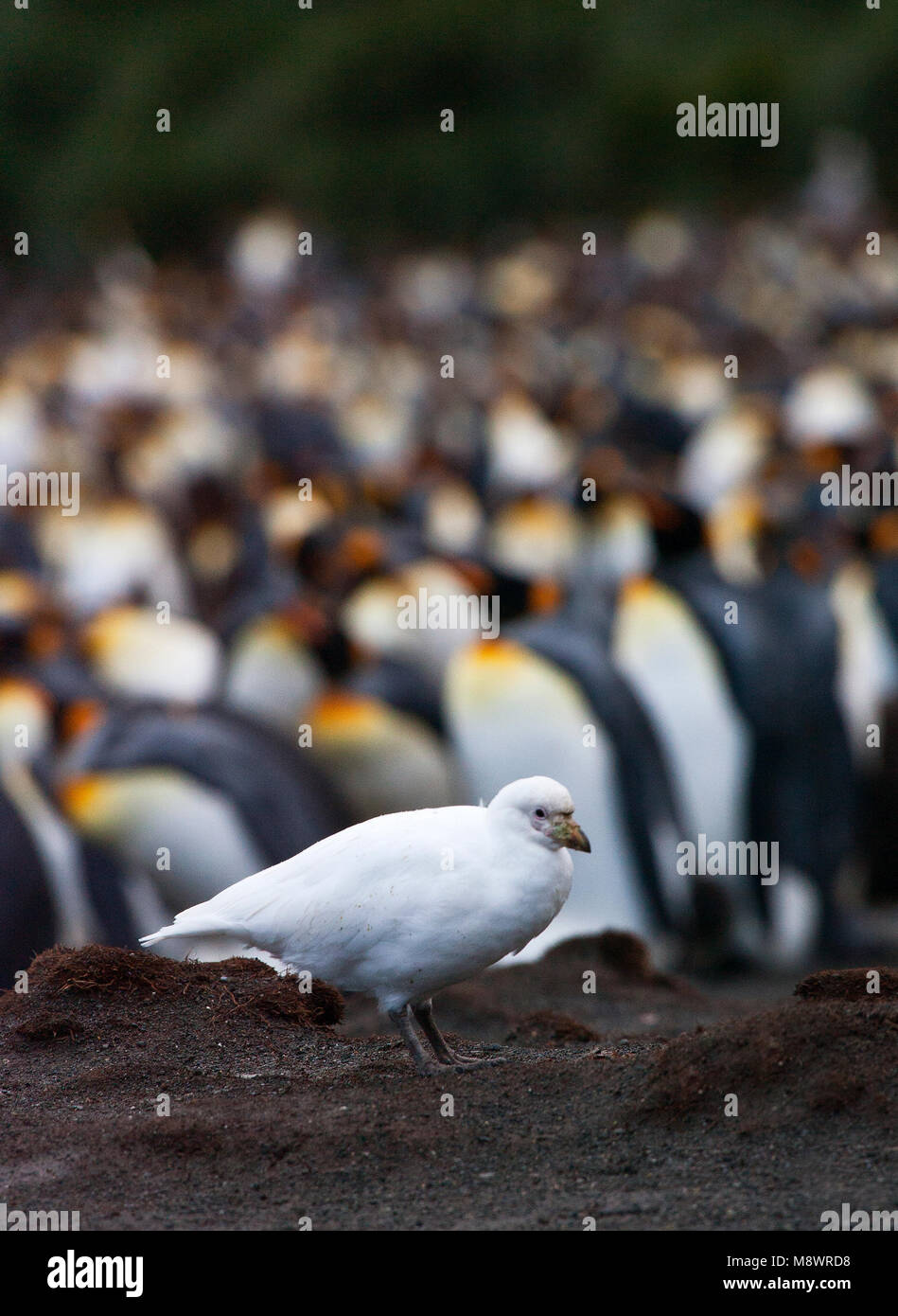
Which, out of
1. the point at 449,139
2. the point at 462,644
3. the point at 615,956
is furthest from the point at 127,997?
the point at 449,139

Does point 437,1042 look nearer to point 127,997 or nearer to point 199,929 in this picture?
point 199,929

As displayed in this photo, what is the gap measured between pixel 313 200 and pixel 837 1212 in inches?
1386

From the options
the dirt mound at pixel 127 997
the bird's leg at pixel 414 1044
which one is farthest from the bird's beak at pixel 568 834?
the dirt mound at pixel 127 997

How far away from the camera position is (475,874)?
4.30m

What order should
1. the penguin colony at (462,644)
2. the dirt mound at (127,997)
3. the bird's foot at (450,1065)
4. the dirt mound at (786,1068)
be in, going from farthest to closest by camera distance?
the penguin colony at (462,644) < the dirt mound at (127,997) < the bird's foot at (450,1065) < the dirt mound at (786,1068)

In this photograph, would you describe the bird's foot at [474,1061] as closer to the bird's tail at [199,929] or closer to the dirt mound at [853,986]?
the bird's tail at [199,929]

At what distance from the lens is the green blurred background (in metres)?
36.3

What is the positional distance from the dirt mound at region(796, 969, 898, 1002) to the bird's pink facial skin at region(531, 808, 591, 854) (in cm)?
76

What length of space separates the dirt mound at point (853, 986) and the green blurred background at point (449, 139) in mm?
32416

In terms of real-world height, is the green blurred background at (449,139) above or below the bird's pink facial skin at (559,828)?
above

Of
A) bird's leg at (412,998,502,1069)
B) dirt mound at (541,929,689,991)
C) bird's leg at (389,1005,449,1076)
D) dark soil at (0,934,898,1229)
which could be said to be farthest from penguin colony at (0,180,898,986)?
bird's leg at (389,1005,449,1076)

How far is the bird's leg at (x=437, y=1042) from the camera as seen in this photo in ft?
14.9

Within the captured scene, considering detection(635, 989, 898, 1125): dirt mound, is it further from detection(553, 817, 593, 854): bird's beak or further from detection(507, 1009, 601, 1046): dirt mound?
detection(507, 1009, 601, 1046): dirt mound
